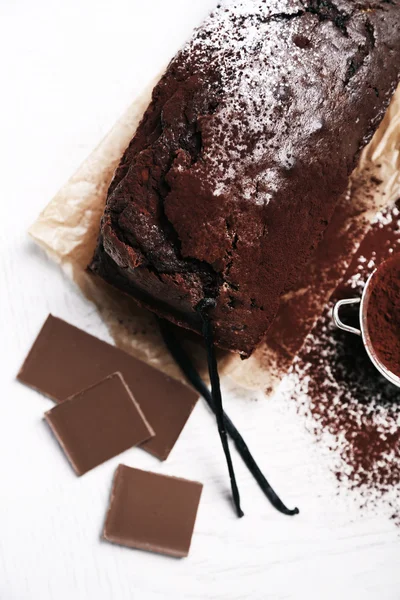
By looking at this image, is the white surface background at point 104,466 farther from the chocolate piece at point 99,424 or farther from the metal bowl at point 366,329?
the metal bowl at point 366,329

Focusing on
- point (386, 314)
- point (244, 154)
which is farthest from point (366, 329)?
point (244, 154)

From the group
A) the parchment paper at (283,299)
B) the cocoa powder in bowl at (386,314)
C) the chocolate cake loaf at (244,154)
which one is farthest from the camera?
the parchment paper at (283,299)

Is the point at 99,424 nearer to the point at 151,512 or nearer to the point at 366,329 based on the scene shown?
the point at 151,512

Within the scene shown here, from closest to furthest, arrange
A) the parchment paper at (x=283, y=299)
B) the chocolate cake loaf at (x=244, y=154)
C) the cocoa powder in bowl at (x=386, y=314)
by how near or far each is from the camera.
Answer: the chocolate cake loaf at (x=244, y=154) < the cocoa powder in bowl at (x=386, y=314) < the parchment paper at (x=283, y=299)

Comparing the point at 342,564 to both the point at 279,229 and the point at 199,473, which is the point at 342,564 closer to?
the point at 199,473

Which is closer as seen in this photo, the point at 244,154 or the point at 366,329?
the point at 244,154

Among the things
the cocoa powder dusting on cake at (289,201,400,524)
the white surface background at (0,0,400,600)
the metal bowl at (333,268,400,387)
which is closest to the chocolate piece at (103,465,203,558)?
the white surface background at (0,0,400,600)

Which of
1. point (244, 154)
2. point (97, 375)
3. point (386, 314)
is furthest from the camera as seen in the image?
point (97, 375)

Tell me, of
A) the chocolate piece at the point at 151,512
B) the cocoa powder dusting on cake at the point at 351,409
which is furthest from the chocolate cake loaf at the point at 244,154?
the chocolate piece at the point at 151,512
